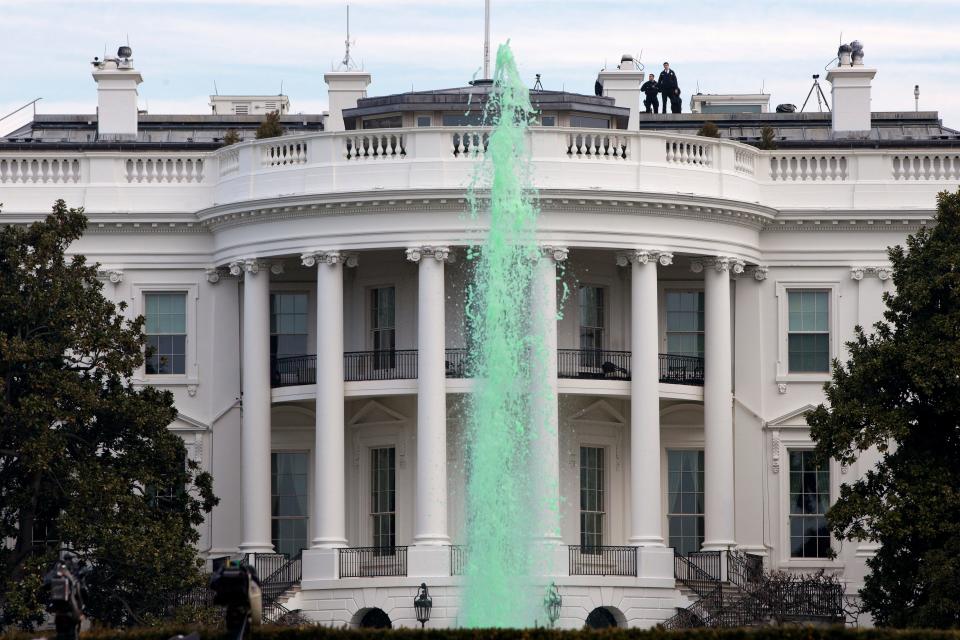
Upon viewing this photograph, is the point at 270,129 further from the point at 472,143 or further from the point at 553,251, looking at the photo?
the point at 553,251

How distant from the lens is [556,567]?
50.9 metres

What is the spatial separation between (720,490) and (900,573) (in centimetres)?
735

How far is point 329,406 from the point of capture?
52781mm

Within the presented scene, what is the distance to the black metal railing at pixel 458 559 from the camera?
50.9 metres

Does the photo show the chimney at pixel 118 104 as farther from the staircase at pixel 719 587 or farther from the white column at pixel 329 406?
the staircase at pixel 719 587

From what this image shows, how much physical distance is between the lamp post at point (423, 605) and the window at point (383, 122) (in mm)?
12222

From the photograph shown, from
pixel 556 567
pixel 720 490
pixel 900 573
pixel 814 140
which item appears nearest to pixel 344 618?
pixel 556 567

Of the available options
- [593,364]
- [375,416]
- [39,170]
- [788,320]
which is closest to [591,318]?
[593,364]

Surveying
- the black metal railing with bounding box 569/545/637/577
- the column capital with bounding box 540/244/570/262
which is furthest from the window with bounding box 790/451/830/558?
the column capital with bounding box 540/244/570/262

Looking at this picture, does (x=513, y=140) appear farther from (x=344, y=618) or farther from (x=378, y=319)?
(x=344, y=618)

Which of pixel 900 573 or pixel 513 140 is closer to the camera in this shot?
pixel 900 573

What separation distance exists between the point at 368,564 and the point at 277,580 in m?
1.94

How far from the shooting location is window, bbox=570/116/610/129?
57.4m

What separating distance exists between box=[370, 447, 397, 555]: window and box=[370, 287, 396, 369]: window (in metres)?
2.04
